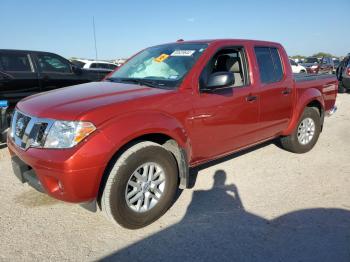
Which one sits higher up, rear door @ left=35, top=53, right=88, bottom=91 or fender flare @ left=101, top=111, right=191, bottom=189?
rear door @ left=35, top=53, right=88, bottom=91

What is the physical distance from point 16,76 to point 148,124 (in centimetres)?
510

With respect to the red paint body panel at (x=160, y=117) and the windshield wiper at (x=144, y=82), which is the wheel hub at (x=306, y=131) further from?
the windshield wiper at (x=144, y=82)

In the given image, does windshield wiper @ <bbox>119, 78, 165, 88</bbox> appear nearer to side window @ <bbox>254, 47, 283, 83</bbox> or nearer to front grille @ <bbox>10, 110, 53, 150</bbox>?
front grille @ <bbox>10, 110, 53, 150</bbox>

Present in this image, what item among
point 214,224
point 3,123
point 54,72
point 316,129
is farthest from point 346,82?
point 3,123

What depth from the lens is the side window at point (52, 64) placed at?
291 inches

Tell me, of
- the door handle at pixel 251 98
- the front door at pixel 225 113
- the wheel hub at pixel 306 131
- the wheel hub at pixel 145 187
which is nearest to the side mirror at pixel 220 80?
the front door at pixel 225 113

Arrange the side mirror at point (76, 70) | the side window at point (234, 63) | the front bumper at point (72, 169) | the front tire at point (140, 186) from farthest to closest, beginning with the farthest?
1. the side mirror at point (76, 70)
2. the side window at point (234, 63)
3. the front tire at point (140, 186)
4. the front bumper at point (72, 169)

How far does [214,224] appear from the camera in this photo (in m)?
3.19

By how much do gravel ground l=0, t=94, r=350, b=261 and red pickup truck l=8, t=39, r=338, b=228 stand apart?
0.27 meters

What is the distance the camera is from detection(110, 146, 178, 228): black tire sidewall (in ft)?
9.19

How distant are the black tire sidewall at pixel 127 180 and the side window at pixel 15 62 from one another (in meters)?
5.23

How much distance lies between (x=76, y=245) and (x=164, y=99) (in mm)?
1562

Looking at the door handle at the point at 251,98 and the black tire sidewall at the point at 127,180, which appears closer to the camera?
the black tire sidewall at the point at 127,180

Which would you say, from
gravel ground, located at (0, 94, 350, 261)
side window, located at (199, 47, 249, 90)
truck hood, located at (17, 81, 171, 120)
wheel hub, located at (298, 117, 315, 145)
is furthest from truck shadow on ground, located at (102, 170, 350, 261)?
wheel hub, located at (298, 117, 315, 145)
